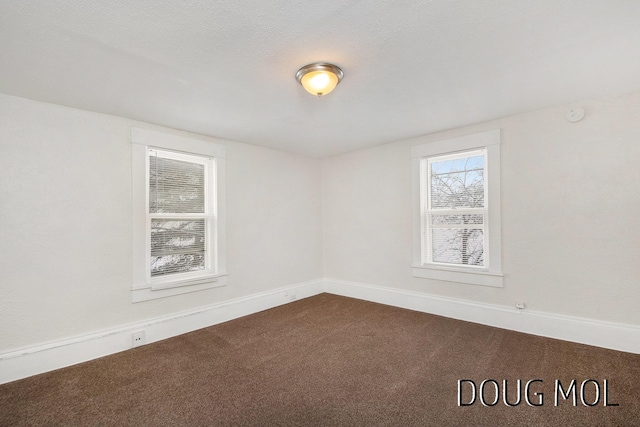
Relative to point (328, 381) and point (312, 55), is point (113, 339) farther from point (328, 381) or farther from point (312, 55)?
point (312, 55)

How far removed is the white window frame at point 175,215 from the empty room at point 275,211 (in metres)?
0.03

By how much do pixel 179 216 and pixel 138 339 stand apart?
1.38 m

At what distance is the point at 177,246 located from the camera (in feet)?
11.8

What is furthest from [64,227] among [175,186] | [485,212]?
[485,212]

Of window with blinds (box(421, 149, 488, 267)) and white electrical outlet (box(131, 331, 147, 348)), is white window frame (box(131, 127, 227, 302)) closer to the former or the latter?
white electrical outlet (box(131, 331, 147, 348))

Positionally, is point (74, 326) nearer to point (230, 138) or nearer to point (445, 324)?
point (230, 138)

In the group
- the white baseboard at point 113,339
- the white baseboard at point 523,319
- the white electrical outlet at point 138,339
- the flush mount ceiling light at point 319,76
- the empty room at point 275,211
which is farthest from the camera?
the white electrical outlet at point 138,339

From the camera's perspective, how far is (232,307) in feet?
12.9

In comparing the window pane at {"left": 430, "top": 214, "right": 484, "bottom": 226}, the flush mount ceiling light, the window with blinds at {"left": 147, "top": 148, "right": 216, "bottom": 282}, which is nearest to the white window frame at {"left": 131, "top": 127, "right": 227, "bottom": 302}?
the window with blinds at {"left": 147, "top": 148, "right": 216, "bottom": 282}

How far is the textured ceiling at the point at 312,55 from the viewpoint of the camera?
1632 mm

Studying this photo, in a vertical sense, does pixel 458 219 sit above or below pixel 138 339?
above

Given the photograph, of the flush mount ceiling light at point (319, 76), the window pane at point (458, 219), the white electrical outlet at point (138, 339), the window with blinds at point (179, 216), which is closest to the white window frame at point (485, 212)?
the window pane at point (458, 219)

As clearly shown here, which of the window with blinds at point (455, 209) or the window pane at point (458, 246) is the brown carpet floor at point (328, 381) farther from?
the window with blinds at point (455, 209)

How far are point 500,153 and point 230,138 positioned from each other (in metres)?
3.39
